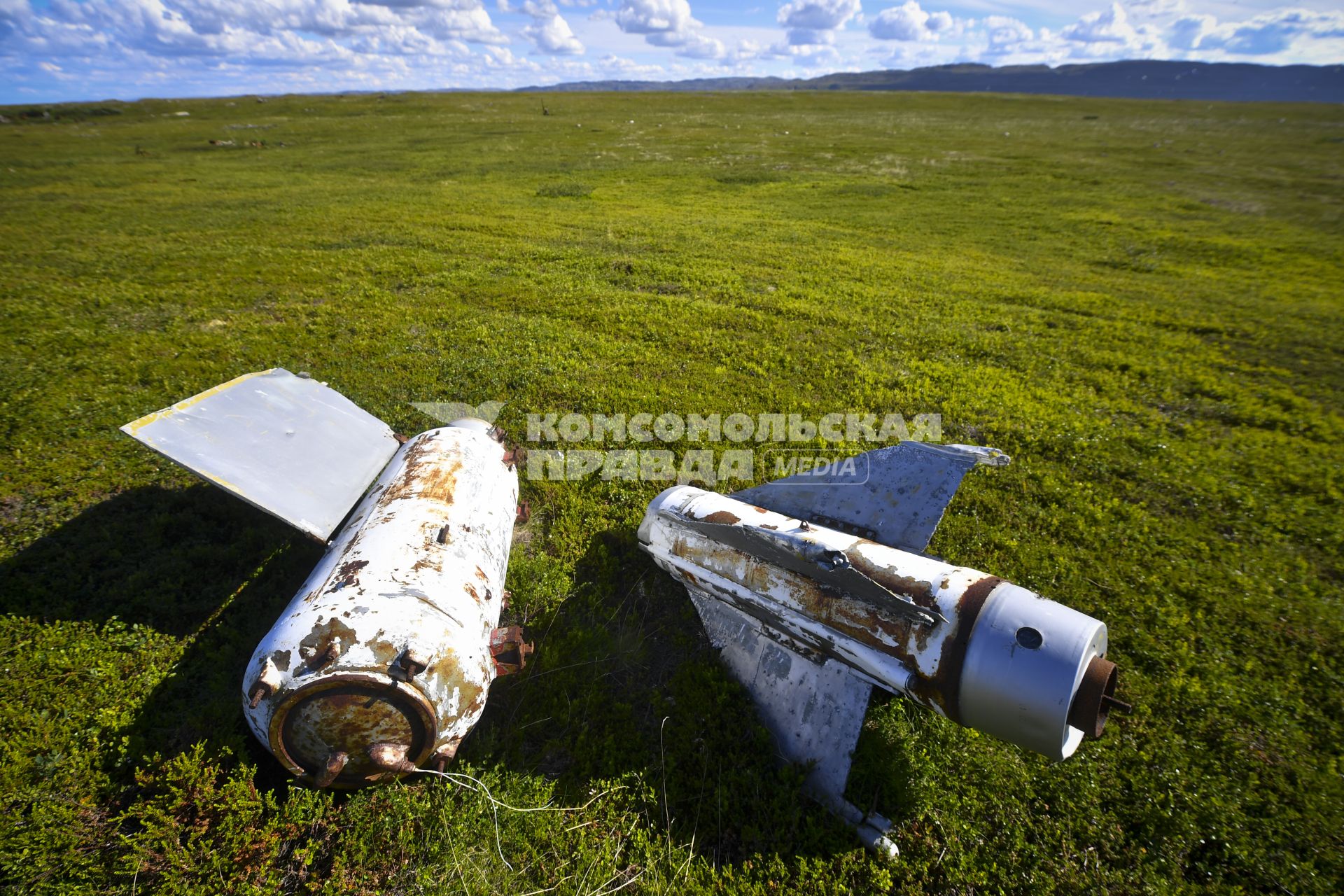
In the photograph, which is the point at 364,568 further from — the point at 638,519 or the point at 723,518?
the point at 638,519

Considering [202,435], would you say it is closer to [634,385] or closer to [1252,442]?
[634,385]

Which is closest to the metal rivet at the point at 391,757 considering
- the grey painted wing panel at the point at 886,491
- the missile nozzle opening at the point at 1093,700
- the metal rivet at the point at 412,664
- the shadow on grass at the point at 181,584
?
the metal rivet at the point at 412,664

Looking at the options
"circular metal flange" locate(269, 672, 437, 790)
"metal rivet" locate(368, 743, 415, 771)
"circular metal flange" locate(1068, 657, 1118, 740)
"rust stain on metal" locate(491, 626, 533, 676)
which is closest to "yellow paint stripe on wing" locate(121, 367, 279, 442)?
"circular metal flange" locate(269, 672, 437, 790)

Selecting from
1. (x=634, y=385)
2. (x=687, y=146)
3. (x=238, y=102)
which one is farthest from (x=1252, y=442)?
(x=238, y=102)

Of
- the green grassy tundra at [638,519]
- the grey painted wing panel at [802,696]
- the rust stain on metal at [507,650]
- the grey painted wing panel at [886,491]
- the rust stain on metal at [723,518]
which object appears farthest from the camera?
the grey painted wing panel at [886,491]

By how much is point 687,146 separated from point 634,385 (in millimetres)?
39205

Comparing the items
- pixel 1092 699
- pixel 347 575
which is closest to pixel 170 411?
pixel 347 575

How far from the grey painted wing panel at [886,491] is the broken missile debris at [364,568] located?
320 centimetres

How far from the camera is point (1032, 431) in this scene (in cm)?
982

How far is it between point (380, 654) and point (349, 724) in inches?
21.6

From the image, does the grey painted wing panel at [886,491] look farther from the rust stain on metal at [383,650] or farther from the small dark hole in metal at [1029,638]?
the rust stain on metal at [383,650]

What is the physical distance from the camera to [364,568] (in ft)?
15.3

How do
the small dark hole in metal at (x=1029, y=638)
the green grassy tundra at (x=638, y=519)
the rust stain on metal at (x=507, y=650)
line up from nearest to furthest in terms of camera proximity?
the small dark hole in metal at (x=1029, y=638) < the green grassy tundra at (x=638, y=519) < the rust stain on metal at (x=507, y=650)

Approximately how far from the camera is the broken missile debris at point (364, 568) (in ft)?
13.4
